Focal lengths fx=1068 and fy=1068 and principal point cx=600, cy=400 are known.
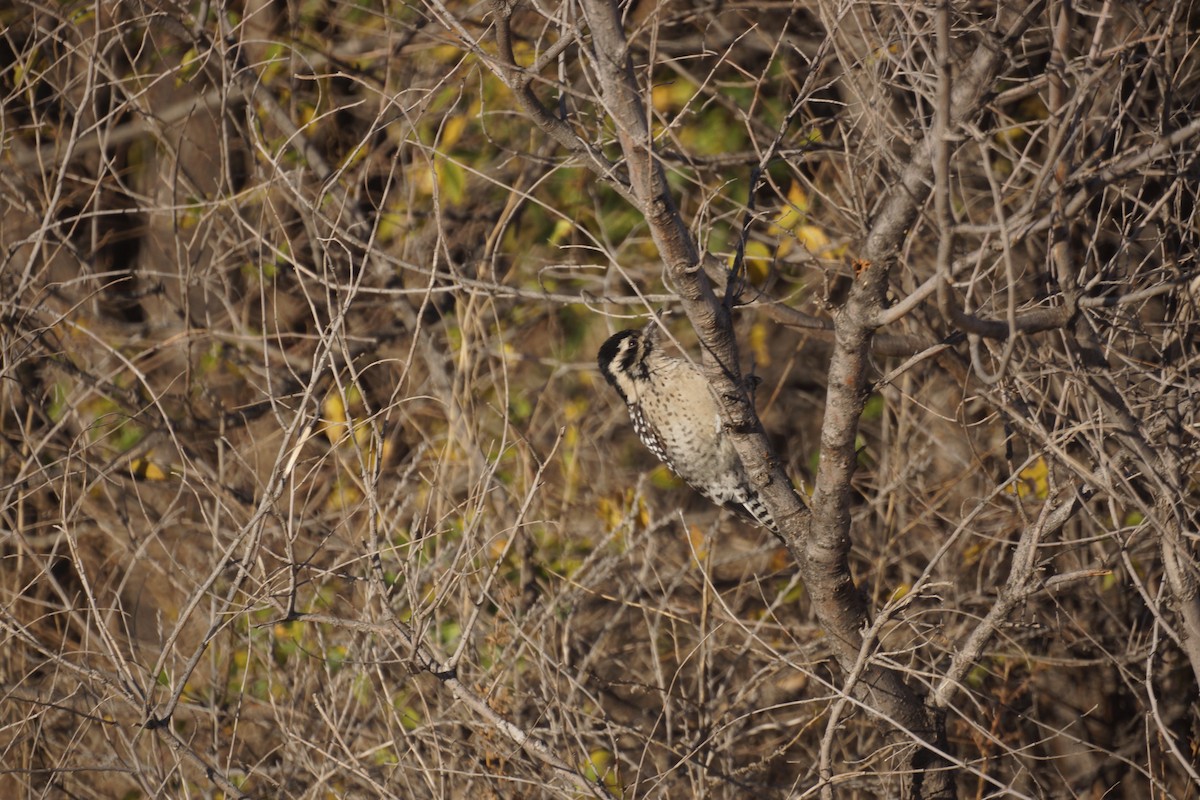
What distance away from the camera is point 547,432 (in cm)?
563

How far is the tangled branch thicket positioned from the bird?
401mm

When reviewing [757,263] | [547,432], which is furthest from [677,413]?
[757,263]

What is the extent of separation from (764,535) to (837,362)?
3198 millimetres

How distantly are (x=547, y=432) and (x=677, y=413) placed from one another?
3.48 ft

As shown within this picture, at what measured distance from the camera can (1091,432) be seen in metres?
2.91

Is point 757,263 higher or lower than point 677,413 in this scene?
higher

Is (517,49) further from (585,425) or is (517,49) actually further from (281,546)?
(281,546)

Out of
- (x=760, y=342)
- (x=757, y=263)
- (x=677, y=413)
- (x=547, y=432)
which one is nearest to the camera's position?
(x=677, y=413)

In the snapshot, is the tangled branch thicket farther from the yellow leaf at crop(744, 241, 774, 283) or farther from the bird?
the bird

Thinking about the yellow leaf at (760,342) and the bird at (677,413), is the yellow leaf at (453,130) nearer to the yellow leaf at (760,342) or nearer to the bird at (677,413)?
the bird at (677,413)

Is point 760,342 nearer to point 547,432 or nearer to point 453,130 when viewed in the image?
point 547,432

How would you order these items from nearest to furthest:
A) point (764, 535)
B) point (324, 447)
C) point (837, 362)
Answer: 1. point (837, 362)
2. point (324, 447)
3. point (764, 535)

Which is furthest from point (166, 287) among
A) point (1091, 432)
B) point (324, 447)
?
point (1091, 432)

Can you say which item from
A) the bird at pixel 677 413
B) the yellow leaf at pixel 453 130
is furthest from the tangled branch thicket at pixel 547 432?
the bird at pixel 677 413
